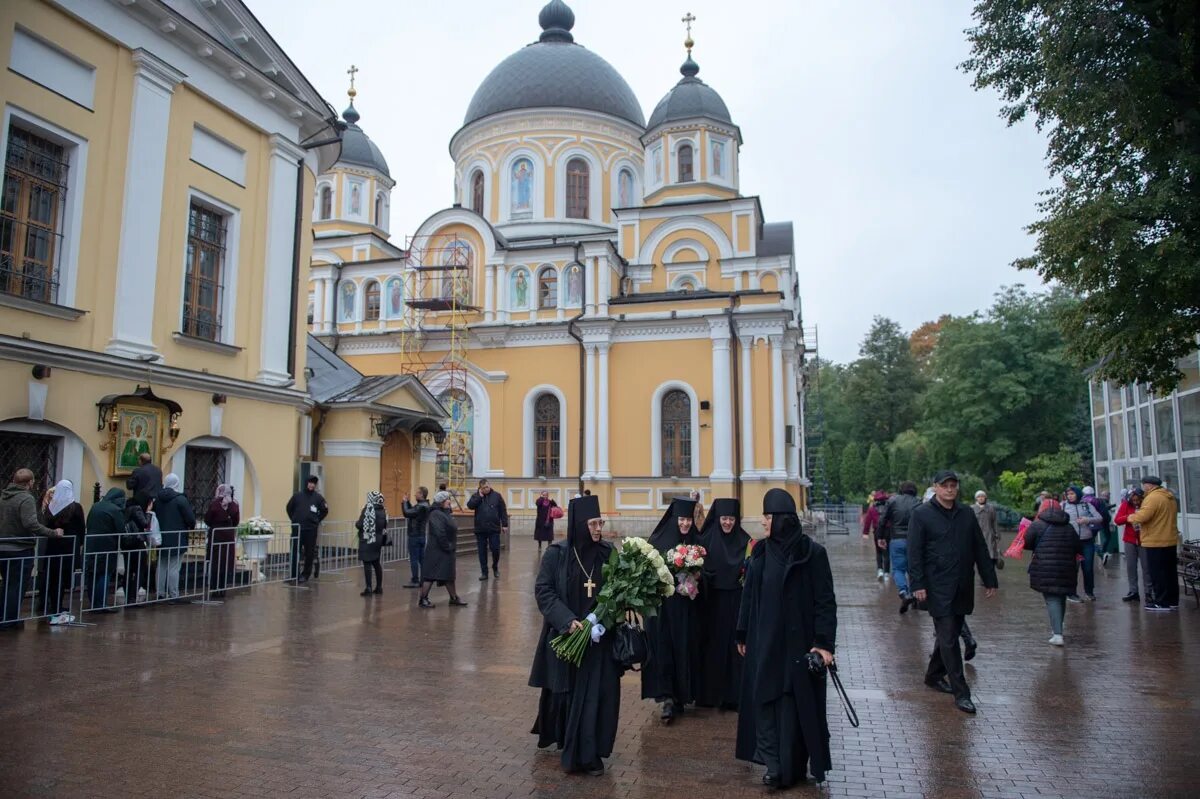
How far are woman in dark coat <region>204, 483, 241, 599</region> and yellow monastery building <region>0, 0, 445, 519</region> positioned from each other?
1276 mm

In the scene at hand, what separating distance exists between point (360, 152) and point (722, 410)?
807 inches

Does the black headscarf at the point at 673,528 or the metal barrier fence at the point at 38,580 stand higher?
the black headscarf at the point at 673,528

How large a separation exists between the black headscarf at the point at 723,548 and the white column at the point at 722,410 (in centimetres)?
2079

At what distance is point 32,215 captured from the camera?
470 inches

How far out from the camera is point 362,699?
701 cm

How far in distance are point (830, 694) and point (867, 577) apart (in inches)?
390

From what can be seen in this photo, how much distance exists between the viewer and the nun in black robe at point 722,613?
694 centimetres

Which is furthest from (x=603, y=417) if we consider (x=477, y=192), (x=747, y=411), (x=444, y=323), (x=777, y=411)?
(x=477, y=192)

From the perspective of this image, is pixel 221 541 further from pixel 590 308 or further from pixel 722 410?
pixel 590 308

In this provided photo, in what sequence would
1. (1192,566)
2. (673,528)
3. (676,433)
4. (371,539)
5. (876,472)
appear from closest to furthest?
(673,528) → (1192,566) → (371,539) → (676,433) → (876,472)

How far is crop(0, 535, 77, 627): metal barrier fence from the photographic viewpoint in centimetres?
934

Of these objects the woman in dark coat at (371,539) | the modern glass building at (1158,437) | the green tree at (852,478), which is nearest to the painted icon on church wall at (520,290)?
the woman in dark coat at (371,539)

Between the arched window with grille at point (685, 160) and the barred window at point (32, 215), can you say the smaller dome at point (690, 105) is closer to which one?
the arched window with grille at point (685, 160)

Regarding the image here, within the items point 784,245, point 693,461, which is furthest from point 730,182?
point 693,461
